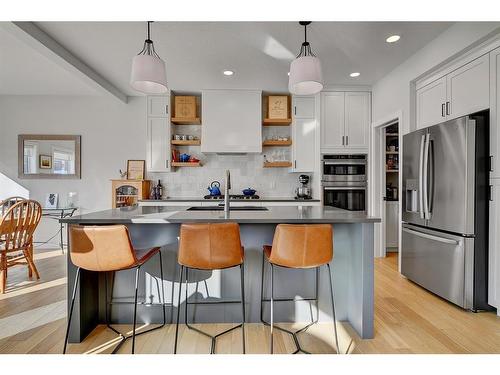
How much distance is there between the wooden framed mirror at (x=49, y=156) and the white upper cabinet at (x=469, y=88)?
17.6 ft

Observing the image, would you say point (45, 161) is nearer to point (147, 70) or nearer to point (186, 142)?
point (186, 142)

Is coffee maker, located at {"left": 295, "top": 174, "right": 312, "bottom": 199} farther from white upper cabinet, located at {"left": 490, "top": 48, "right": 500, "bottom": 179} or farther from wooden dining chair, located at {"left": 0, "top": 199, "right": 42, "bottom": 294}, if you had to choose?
wooden dining chair, located at {"left": 0, "top": 199, "right": 42, "bottom": 294}

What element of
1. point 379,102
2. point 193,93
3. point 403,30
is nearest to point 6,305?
point 193,93

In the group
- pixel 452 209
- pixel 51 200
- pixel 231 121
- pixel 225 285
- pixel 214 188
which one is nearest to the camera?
pixel 225 285

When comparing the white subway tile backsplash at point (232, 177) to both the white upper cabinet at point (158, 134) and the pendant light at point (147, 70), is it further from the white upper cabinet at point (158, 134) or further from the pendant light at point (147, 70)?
the pendant light at point (147, 70)

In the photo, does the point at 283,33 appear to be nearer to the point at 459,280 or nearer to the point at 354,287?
the point at 354,287

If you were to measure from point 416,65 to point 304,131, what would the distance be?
172 cm

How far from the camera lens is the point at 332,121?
4395 millimetres

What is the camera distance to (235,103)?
4449mm

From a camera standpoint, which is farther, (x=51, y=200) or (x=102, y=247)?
(x=51, y=200)

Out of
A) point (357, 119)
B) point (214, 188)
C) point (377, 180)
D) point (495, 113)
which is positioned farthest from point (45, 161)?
point (495, 113)

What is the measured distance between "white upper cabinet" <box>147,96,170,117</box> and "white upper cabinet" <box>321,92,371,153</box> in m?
2.49

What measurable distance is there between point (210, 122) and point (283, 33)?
77.5 inches

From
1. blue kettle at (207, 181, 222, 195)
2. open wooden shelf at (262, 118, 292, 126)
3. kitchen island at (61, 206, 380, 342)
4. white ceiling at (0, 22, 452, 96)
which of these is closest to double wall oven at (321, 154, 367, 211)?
open wooden shelf at (262, 118, 292, 126)
